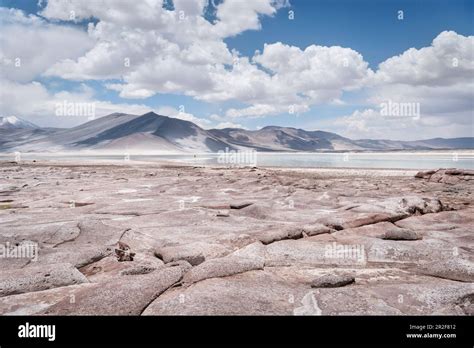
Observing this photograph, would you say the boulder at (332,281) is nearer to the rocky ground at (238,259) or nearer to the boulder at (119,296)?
the rocky ground at (238,259)

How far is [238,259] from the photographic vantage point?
30.4ft

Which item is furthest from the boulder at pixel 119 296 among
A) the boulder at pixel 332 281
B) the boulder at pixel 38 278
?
the boulder at pixel 332 281

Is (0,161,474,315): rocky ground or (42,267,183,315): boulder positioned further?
(0,161,474,315): rocky ground

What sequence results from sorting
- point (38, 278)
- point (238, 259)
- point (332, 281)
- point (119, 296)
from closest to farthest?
point (119, 296) → point (332, 281) → point (38, 278) → point (238, 259)

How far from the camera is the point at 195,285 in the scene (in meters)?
7.80

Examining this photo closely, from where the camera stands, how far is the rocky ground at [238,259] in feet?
23.0

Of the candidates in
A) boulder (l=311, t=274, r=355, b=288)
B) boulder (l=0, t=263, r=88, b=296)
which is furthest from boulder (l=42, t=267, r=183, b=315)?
boulder (l=311, t=274, r=355, b=288)

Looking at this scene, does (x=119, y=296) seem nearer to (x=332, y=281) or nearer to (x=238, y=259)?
(x=238, y=259)

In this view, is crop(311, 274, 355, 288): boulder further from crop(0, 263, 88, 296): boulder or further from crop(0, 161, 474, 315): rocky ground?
crop(0, 263, 88, 296): boulder

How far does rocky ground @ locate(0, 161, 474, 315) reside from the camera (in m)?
7.01

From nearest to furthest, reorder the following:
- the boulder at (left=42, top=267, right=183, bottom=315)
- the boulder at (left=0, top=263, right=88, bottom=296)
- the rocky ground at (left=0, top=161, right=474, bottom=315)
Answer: the boulder at (left=42, top=267, right=183, bottom=315), the rocky ground at (left=0, top=161, right=474, bottom=315), the boulder at (left=0, top=263, right=88, bottom=296)

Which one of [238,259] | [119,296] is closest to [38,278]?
[119,296]
